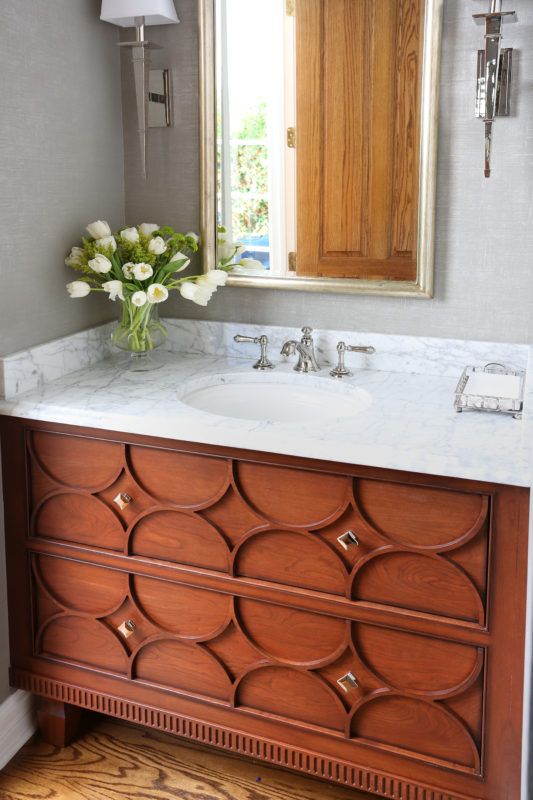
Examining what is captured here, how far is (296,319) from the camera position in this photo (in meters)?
2.23

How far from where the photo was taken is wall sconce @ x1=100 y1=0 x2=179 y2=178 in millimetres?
2055

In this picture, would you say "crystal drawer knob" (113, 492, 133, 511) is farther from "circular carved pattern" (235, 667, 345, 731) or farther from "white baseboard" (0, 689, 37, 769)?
"white baseboard" (0, 689, 37, 769)

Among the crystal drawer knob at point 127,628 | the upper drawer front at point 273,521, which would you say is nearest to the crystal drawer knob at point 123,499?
the upper drawer front at point 273,521

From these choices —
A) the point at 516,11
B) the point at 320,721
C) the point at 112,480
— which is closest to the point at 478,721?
the point at 320,721

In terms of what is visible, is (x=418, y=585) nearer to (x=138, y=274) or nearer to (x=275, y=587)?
(x=275, y=587)

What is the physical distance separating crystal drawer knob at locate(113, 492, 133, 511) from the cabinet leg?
574 mm

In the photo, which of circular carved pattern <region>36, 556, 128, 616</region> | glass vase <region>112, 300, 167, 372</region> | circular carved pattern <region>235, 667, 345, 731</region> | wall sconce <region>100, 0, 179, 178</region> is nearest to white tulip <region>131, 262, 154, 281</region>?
glass vase <region>112, 300, 167, 372</region>

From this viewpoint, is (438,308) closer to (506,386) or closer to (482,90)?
(506,386)

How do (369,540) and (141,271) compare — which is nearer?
(369,540)

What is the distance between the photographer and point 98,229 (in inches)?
83.1

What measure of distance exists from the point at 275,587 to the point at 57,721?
76 centimetres

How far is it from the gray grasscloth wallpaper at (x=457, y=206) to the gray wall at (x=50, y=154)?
13 centimetres

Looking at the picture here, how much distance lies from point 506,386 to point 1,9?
53.5 inches

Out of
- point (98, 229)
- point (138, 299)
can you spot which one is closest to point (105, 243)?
point (98, 229)
